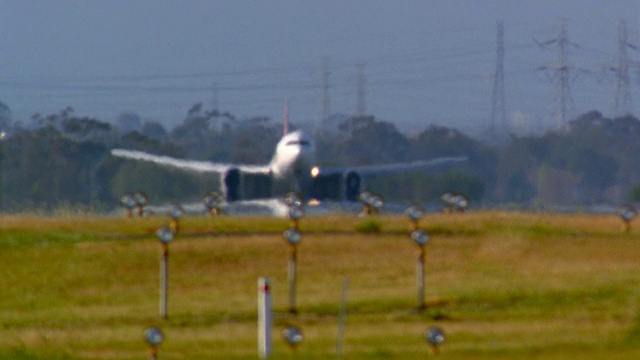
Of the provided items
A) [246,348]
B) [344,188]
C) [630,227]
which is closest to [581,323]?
[246,348]

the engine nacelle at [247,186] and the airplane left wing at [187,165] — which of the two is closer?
the airplane left wing at [187,165]

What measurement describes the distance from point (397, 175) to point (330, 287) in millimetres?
38461

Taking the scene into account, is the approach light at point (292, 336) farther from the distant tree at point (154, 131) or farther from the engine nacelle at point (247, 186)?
the distant tree at point (154, 131)

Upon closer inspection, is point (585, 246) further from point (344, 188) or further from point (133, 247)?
point (344, 188)

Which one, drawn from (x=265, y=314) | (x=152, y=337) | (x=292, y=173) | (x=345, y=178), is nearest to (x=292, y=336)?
(x=265, y=314)

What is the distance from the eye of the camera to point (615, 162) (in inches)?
2406

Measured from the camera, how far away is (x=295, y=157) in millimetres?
60094

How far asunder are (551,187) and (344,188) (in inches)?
352

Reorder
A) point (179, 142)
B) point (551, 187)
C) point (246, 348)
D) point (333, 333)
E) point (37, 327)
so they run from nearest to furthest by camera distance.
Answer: point (246, 348) < point (333, 333) < point (37, 327) < point (551, 187) < point (179, 142)

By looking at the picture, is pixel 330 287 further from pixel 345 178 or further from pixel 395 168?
pixel 345 178

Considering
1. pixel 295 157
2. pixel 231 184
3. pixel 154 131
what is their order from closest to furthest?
pixel 295 157 → pixel 231 184 → pixel 154 131

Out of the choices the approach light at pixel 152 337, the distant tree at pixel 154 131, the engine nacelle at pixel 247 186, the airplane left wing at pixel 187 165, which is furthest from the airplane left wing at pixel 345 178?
the approach light at pixel 152 337

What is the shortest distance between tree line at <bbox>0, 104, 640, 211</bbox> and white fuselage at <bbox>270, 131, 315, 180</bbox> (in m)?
2.65

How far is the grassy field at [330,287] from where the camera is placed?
18.5 metres
